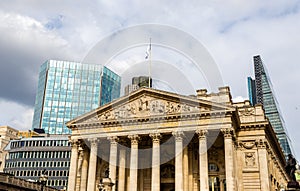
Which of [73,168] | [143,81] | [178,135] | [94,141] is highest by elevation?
[143,81]

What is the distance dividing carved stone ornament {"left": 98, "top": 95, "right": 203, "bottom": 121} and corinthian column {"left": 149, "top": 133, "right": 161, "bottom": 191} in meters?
3.33

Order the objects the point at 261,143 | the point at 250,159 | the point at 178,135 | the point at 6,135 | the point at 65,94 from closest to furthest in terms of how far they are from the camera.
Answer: the point at 178,135 < the point at 261,143 < the point at 250,159 < the point at 6,135 < the point at 65,94

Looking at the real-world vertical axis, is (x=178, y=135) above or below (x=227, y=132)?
below

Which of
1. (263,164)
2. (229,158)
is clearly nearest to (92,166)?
(229,158)

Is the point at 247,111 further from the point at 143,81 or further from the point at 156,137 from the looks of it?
the point at 143,81

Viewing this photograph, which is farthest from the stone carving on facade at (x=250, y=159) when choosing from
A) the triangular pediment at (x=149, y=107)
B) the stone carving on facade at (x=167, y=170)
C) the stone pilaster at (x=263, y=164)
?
the stone carving on facade at (x=167, y=170)

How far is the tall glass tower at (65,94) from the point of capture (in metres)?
132

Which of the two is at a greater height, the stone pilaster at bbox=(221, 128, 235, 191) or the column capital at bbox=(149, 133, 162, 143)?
the column capital at bbox=(149, 133, 162, 143)

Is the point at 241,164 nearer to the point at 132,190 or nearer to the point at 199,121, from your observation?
the point at 199,121

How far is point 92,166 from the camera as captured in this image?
159 feet

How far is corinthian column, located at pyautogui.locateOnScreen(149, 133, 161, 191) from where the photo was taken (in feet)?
146

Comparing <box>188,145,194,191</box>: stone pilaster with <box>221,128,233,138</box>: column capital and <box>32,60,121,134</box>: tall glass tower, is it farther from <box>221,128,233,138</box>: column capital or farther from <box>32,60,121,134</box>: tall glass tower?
<box>32,60,121,134</box>: tall glass tower

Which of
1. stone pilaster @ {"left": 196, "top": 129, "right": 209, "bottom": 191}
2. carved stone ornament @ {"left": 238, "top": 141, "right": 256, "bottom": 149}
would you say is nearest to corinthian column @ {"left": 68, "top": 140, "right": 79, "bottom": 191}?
stone pilaster @ {"left": 196, "top": 129, "right": 209, "bottom": 191}

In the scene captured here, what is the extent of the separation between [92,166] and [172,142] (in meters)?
11.4
